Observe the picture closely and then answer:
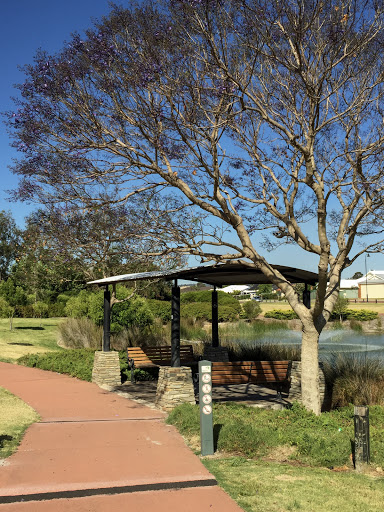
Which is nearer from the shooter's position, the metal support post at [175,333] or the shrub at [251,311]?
the metal support post at [175,333]

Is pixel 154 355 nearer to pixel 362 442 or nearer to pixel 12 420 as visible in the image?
pixel 12 420

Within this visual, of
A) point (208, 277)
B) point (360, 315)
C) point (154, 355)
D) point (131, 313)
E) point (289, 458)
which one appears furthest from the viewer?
point (360, 315)

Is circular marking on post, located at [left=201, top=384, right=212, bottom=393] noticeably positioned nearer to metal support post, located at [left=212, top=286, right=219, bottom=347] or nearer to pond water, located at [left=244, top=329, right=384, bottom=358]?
metal support post, located at [left=212, top=286, right=219, bottom=347]

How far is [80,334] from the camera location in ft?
72.5

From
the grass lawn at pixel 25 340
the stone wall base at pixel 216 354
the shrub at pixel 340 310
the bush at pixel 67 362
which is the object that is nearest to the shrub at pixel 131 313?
the bush at pixel 67 362

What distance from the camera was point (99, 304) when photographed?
22.0 m

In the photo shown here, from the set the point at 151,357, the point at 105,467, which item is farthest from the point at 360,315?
the point at 105,467

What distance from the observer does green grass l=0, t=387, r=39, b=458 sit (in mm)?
7594

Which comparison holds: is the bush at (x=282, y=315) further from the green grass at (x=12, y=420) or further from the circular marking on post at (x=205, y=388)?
the circular marking on post at (x=205, y=388)

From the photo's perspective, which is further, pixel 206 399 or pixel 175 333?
pixel 175 333

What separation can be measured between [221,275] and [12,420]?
661cm

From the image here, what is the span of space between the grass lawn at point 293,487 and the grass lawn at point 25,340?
1379cm

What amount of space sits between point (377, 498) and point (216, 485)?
5.97 ft

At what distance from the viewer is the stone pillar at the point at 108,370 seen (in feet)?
45.1
